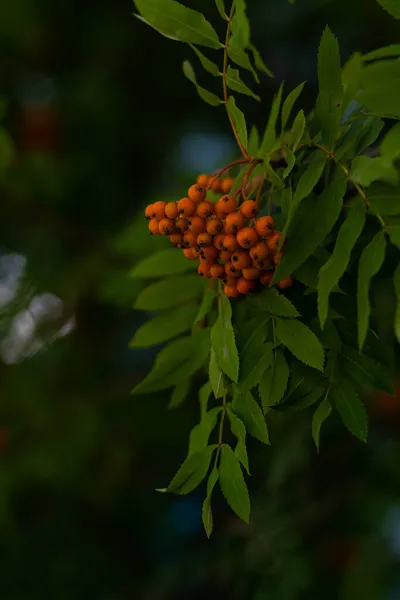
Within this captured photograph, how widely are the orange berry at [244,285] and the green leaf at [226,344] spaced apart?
1 centimetres

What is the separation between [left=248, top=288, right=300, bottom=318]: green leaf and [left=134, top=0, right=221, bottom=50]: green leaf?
0.45 ft

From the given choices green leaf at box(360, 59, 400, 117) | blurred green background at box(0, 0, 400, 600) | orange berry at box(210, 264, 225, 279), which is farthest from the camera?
blurred green background at box(0, 0, 400, 600)

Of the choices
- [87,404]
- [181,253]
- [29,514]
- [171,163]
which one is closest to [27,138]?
[171,163]

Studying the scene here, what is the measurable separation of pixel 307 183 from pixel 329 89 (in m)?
0.05

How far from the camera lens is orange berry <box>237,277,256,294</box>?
39cm

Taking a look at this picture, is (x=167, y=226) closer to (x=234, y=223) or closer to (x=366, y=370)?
(x=234, y=223)

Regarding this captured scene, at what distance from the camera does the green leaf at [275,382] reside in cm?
37

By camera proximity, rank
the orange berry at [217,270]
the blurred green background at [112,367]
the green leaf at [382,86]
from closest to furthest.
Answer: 1. the green leaf at [382,86]
2. the orange berry at [217,270]
3. the blurred green background at [112,367]

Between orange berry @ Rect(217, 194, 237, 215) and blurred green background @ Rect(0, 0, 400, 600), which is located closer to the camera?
orange berry @ Rect(217, 194, 237, 215)

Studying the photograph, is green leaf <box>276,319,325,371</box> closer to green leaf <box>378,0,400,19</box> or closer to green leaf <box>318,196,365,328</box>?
green leaf <box>318,196,365,328</box>

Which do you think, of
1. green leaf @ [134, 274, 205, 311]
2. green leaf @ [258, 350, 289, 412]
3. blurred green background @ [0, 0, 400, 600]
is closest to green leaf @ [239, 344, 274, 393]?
green leaf @ [258, 350, 289, 412]

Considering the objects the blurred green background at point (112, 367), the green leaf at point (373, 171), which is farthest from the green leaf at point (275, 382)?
the blurred green background at point (112, 367)

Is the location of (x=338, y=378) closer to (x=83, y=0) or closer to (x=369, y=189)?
(x=369, y=189)

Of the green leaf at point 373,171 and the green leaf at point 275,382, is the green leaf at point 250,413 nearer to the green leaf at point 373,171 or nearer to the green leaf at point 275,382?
the green leaf at point 275,382
